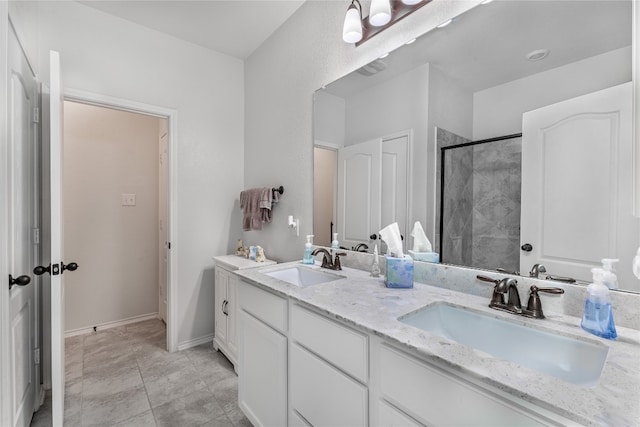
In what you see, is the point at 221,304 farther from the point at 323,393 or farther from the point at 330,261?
the point at 323,393

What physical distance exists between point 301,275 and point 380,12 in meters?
1.51

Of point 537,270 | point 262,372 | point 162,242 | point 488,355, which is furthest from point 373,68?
point 162,242

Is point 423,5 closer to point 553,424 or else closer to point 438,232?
point 438,232

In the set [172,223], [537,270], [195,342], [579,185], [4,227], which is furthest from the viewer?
[195,342]

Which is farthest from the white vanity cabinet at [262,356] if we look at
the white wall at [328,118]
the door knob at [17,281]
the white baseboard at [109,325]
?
the white baseboard at [109,325]

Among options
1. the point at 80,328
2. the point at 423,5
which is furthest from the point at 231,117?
the point at 80,328

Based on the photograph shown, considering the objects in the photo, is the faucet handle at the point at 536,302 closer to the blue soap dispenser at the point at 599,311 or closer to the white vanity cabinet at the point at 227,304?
the blue soap dispenser at the point at 599,311

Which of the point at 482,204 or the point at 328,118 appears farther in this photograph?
the point at 328,118

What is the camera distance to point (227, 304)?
2.31 metres

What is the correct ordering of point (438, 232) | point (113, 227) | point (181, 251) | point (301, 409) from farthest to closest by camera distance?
1. point (113, 227)
2. point (181, 251)
3. point (438, 232)
4. point (301, 409)

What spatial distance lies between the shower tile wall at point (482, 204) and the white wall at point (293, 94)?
0.73m

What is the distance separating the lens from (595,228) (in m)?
0.91

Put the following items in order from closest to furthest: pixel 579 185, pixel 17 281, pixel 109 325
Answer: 1. pixel 579 185
2. pixel 17 281
3. pixel 109 325

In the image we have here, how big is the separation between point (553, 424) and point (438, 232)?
865mm
